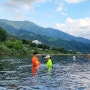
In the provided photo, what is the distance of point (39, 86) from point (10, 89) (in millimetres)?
4501

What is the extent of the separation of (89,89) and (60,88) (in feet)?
11.2

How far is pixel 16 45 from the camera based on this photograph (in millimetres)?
198125

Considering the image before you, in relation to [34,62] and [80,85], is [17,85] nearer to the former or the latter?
[80,85]

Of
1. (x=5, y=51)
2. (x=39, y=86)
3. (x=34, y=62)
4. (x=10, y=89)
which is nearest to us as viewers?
(x=10, y=89)

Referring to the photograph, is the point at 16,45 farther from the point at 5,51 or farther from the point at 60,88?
the point at 60,88

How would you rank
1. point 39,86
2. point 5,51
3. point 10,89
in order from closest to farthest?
point 10,89
point 39,86
point 5,51

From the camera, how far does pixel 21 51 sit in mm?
194000

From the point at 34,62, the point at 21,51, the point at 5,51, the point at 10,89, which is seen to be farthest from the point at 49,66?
the point at 21,51

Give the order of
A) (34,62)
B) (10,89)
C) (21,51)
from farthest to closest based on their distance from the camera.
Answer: (21,51) → (34,62) → (10,89)

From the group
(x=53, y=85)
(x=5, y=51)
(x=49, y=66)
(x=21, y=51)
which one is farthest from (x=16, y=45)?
(x=53, y=85)

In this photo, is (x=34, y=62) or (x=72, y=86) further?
(x=34, y=62)

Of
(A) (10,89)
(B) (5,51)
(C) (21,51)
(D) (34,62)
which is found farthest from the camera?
(C) (21,51)

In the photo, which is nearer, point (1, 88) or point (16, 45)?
point (1, 88)

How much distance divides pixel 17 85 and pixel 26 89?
319cm
